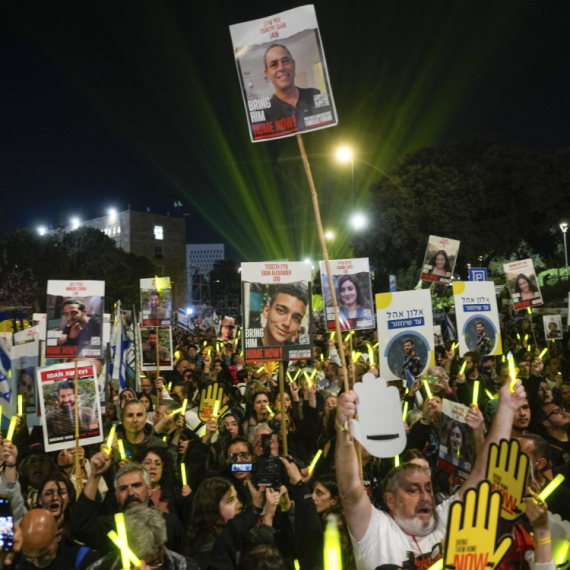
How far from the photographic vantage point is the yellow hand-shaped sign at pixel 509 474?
3.56m

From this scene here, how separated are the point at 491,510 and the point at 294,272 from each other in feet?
17.5

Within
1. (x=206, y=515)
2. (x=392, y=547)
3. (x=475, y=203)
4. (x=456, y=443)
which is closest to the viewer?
(x=392, y=547)

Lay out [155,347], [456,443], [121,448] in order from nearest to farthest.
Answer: [456,443] → [121,448] → [155,347]

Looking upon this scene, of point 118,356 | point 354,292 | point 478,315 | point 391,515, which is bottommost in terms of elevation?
point 391,515

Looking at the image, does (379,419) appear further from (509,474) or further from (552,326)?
(552,326)

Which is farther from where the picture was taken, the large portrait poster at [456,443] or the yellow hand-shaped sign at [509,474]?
the large portrait poster at [456,443]

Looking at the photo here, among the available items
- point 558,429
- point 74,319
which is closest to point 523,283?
point 558,429

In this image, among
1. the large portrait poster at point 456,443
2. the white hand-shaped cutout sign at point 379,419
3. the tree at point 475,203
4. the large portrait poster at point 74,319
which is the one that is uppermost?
the tree at point 475,203

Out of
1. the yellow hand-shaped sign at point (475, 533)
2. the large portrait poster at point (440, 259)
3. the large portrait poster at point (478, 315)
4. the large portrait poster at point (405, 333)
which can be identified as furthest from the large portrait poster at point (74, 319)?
the large portrait poster at point (440, 259)

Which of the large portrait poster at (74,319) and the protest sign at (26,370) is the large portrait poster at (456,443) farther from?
the protest sign at (26,370)

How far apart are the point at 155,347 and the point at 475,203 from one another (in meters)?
22.1

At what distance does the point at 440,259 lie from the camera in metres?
15.4

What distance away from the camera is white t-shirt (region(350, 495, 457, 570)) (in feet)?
11.8

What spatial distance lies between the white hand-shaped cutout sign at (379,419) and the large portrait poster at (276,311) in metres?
3.61
